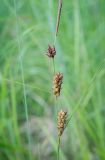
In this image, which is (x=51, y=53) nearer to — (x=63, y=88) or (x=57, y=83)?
(x=57, y=83)

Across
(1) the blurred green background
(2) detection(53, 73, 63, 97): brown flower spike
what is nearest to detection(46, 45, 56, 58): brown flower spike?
(2) detection(53, 73, 63, 97): brown flower spike

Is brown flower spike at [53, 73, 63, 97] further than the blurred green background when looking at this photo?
No

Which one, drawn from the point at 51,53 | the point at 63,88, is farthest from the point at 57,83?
the point at 63,88

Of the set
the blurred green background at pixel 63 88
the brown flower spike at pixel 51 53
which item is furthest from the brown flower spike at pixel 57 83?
the blurred green background at pixel 63 88

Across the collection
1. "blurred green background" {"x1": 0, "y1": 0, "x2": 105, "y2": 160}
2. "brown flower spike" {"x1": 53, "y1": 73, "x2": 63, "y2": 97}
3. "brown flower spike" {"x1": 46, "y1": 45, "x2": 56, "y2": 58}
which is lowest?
"brown flower spike" {"x1": 53, "y1": 73, "x2": 63, "y2": 97}

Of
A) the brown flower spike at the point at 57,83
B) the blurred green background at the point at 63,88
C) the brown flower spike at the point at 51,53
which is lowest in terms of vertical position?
the brown flower spike at the point at 57,83

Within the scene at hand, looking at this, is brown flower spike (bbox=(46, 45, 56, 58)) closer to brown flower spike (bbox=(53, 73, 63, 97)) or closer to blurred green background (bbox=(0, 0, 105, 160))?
brown flower spike (bbox=(53, 73, 63, 97))

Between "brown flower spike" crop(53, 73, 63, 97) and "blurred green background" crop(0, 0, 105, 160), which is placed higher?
"blurred green background" crop(0, 0, 105, 160)

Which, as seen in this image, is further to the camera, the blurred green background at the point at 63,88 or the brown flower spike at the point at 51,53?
the blurred green background at the point at 63,88

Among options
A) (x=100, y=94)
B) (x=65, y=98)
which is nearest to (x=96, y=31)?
(x=100, y=94)

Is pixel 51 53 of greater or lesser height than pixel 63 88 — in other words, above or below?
below

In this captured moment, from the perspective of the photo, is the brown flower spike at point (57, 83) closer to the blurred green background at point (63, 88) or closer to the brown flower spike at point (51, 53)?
the brown flower spike at point (51, 53)

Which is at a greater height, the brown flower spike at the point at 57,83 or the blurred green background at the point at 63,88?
the blurred green background at the point at 63,88
